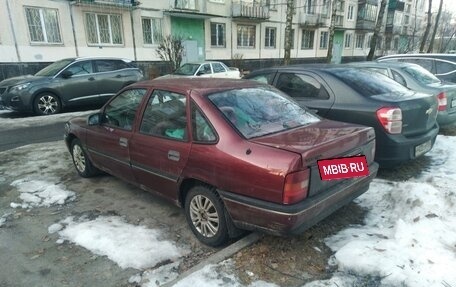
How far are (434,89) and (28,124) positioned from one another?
951cm

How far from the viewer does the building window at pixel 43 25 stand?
640 inches

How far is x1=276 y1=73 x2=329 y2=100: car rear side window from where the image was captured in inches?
195

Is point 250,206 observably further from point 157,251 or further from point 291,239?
point 157,251

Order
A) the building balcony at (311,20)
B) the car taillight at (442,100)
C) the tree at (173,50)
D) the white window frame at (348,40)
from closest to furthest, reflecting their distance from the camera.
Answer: the car taillight at (442,100) → the tree at (173,50) → the building balcony at (311,20) → the white window frame at (348,40)

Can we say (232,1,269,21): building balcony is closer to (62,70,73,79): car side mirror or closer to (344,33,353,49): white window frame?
(344,33,353,49): white window frame

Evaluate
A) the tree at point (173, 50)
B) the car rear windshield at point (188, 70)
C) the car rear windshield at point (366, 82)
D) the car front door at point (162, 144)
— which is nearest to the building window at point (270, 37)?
the tree at point (173, 50)

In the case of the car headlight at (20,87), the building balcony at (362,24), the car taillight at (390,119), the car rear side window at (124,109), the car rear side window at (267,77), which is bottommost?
the car headlight at (20,87)

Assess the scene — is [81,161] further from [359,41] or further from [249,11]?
[359,41]

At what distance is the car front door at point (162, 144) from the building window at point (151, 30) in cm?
1825

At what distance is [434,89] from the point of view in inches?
250

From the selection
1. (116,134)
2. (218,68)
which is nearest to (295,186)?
(116,134)

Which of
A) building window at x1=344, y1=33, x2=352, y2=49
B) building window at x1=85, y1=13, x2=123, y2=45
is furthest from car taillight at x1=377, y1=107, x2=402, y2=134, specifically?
building window at x1=344, y1=33, x2=352, y2=49

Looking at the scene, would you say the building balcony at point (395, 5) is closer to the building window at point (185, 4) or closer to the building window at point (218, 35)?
the building window at point (218, 35)

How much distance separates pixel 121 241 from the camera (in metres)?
3.38
